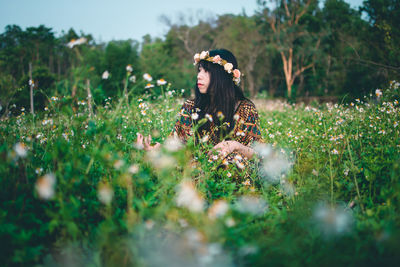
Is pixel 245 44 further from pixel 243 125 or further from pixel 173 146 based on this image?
pixel 173 146

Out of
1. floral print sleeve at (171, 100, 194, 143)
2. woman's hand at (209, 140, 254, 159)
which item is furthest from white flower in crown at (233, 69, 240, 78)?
woman's hand at (209, 140, 254, 159)

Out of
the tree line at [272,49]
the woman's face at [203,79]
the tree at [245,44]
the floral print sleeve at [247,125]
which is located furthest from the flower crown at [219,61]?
the tree at [245,44]

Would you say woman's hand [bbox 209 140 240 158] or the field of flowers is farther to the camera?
woman's hand [bbox 209 140 240 158]

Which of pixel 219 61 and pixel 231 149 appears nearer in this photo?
pixel 231 149

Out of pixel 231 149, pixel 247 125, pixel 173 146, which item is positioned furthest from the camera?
pixel 247 125

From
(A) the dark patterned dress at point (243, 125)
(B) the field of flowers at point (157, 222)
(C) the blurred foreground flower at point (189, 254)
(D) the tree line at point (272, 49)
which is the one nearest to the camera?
(C) the blurred foreground flower at point (189, 254)

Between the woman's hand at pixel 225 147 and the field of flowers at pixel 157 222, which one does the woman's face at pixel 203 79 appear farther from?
the field of flowers at pixel 157 222

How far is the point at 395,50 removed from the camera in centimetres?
961

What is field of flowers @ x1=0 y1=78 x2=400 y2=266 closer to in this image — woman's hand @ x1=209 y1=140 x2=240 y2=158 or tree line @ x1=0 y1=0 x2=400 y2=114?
woman's hand @ x1=209 y1=140 x2=240 y2=158

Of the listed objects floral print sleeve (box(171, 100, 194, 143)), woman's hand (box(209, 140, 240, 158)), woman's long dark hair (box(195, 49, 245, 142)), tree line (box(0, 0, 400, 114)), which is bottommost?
woman's hand (box(209, 140, 240, 158))

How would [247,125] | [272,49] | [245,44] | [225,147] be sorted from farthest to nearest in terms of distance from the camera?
[245,44]
[272,49]
[247,125]
[225,147]

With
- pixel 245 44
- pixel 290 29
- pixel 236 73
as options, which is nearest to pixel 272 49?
pixel 290 29

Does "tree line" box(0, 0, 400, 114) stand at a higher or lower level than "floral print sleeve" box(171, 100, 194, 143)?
higher

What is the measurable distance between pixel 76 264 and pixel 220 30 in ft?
112
